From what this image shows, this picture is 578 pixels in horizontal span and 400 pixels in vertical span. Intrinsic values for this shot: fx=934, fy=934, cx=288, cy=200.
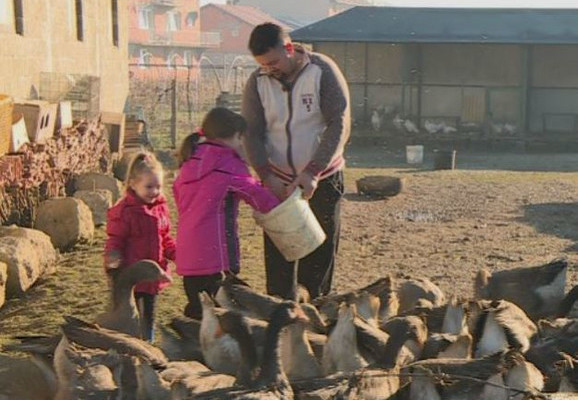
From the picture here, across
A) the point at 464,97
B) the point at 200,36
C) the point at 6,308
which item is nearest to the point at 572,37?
the point at 464,97

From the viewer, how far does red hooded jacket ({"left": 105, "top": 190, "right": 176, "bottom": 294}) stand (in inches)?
246

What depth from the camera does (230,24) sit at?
271ft

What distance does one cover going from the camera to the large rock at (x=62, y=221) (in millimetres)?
10727

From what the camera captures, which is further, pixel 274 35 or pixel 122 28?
pixel 122 28

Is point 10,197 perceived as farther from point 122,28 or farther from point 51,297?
point 122,28

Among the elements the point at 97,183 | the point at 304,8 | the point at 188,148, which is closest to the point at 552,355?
the point at 188,148

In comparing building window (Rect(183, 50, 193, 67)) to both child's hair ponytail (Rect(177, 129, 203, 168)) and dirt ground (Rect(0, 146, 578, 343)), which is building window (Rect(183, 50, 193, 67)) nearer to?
dirt ground (Rect(0, 146, 578, 343))

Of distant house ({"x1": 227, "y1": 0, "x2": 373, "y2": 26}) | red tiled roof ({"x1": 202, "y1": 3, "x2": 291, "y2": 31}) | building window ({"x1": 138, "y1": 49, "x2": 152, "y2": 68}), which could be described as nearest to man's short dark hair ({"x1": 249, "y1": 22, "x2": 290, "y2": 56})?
building window ({"x1": 138, "y1": 49, "x2": 152, "y2": 68})

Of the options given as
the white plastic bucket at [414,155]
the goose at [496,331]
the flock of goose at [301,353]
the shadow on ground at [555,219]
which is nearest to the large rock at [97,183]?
the shadow on ground at [555,219]

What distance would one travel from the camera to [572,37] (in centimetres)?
2630

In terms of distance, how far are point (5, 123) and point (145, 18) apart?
62234 millimetres

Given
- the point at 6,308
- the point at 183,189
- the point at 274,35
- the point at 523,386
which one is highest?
the point at 274,35

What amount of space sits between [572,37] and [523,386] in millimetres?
23621

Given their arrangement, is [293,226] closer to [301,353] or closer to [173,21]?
[301,353]
